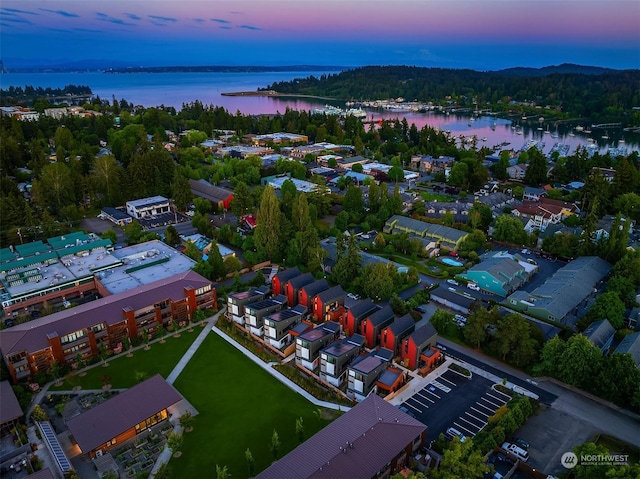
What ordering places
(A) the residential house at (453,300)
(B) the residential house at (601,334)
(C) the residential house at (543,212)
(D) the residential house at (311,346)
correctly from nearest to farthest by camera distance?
(D) the residential house at (311,346) → (B) the residential house at (601,334) → (A) the residential house at (453,300) → (C) the residential house at (543,212)

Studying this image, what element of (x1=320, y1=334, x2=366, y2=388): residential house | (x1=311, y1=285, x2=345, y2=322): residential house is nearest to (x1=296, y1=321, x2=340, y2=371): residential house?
(x1=320, y1=334, x2=366, y2=388): residential house

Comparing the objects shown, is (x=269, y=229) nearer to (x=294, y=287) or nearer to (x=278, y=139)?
(x=294, y=287)

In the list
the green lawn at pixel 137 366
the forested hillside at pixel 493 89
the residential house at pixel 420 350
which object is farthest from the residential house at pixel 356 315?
the forested hillside at pixel 493 89

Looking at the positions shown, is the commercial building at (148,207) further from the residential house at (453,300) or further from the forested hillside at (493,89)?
the forested hillside at (493,89)

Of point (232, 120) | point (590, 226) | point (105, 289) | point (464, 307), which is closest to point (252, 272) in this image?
point (105, 289)

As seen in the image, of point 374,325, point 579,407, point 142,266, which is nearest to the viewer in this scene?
point 579,407

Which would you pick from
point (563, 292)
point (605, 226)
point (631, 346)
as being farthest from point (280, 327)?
point (605, 226)

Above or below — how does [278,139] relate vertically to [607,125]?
below
